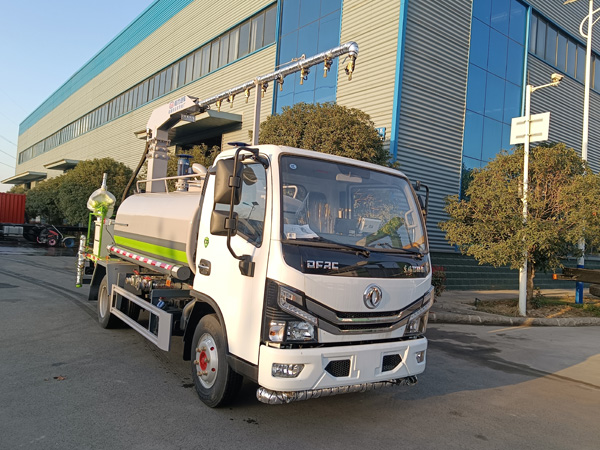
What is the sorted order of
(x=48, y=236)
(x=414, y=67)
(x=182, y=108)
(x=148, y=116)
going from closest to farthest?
(x=182, y=108)
(x=414, y=67)
(x=48, y=236)
(x=148, y=116)

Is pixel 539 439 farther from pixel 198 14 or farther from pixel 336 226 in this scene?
pixel 198 14

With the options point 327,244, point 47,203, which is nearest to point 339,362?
point 327,244

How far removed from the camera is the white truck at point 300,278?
3566 mm

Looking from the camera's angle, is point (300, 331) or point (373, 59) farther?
point (373, 59)

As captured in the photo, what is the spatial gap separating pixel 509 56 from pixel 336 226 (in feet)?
57.7

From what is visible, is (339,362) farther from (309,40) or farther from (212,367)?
(309,40)

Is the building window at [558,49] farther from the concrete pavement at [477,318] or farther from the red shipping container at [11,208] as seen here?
the red shipping container at [11,208]

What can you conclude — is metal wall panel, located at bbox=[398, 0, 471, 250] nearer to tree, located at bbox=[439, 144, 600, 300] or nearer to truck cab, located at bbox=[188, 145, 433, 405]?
tree, located at bbox=[439, 144, 600, 300]

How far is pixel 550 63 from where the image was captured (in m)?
20.2

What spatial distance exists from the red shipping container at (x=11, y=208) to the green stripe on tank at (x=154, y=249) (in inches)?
976

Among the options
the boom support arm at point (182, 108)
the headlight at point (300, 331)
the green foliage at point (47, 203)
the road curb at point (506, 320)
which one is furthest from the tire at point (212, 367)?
the green foliage at point (47, 203)

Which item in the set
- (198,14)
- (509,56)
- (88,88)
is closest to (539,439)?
(509,56)

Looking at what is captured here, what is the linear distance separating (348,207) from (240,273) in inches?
45.3

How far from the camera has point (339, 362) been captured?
3678 mm
